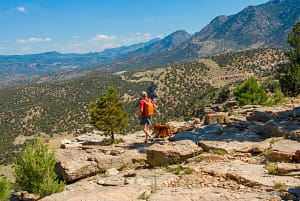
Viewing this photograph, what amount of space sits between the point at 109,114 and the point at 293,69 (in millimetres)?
22286

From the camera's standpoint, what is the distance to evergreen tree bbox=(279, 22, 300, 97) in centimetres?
2858

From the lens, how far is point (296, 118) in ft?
61.3

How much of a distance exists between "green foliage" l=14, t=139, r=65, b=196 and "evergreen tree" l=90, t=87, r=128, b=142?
2457 cm

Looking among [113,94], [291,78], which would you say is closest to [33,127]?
[113,94]

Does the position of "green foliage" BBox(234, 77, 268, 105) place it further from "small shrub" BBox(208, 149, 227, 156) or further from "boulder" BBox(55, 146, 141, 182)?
"boulder" BBox(55, 146, 141, 182)

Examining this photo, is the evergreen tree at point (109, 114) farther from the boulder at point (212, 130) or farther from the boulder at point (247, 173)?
the boulder at point (247, 173)

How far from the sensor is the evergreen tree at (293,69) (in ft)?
93.8

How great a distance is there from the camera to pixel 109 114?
42.3m

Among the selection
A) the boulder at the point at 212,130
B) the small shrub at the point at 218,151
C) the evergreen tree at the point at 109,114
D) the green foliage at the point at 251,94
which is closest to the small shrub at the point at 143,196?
the small shrub at the point at 218,151

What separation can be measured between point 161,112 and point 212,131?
105316 mm

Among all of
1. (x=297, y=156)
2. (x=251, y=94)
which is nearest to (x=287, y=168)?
(x=297, y=156)

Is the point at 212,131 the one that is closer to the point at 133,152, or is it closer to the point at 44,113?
the point at 133,152

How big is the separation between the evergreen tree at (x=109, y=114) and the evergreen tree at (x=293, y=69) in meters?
20.1

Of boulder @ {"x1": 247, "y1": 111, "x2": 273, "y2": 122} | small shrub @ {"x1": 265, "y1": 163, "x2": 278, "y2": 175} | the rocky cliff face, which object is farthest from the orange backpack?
small shrub @ {"x1": 265, "y1": 163, "x2": 278, "y2": 175}
